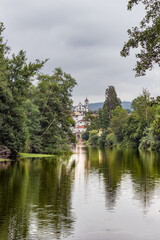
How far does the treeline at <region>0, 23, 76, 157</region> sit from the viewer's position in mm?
36938

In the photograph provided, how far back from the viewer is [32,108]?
156 ft

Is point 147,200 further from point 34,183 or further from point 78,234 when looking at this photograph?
point 34,183

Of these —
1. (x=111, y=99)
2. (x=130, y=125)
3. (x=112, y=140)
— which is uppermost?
(x=111, y=99)

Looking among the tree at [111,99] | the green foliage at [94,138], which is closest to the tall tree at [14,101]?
the tree at [111,99]

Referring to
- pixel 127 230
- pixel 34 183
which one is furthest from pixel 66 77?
pixel 127 230

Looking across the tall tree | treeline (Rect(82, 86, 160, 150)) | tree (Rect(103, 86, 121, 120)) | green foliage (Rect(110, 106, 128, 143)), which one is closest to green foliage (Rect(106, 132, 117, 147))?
treeline (Rect(82, 86, 160, 150))

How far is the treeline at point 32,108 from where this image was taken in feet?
121

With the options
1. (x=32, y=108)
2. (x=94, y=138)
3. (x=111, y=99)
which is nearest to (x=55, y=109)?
(x=32, y=108)

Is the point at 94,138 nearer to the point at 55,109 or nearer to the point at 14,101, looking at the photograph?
the point at 55,109

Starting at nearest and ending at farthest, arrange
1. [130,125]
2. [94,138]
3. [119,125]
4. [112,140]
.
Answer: [130,125] → [119,125] → [112,140] → [94,138]

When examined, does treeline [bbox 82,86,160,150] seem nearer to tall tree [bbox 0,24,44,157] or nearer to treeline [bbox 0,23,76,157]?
treeline [bbox 0,23,76,157]

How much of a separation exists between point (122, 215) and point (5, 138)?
26652 millimetres

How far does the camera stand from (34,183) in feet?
65.5

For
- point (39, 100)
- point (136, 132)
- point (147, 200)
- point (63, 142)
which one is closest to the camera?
point (147, 200)
